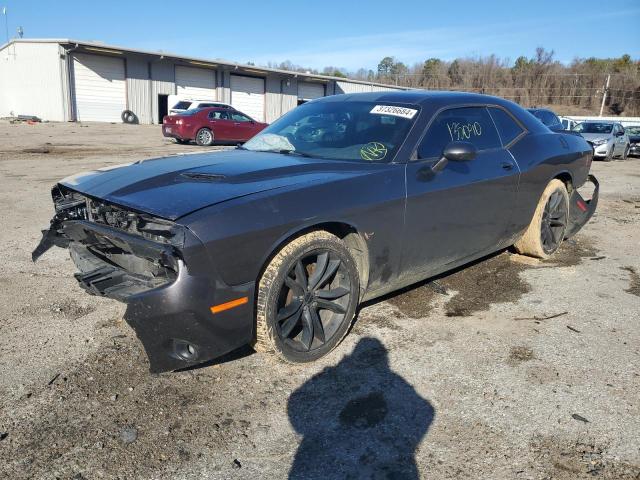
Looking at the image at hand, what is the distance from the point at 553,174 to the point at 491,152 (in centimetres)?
111

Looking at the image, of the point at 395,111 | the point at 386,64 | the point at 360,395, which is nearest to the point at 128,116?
the point at 395,111

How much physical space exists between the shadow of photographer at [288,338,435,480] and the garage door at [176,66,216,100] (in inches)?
1295

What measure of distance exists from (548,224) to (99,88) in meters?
30.1

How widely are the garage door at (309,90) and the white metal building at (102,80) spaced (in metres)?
4.63

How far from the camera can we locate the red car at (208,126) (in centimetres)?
1923

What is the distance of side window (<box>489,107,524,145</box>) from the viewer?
14.9 ft

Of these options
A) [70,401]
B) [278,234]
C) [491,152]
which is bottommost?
[70,401]

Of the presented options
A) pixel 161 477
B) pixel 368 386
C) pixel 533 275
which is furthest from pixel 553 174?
pixel 161 477

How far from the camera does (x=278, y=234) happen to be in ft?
9.09

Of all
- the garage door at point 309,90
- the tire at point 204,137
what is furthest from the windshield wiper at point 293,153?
the garage door at point 309,90

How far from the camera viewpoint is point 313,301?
10.1ft

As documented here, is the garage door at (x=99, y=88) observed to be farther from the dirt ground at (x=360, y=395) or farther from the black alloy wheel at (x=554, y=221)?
the black alloy wheel at (x=554, y=221)

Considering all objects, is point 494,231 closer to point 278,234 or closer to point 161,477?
point 278,234

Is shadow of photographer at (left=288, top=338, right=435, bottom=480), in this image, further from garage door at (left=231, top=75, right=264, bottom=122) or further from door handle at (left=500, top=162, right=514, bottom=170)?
garage door at (left=231, top=75, right=264, bottom=122)
